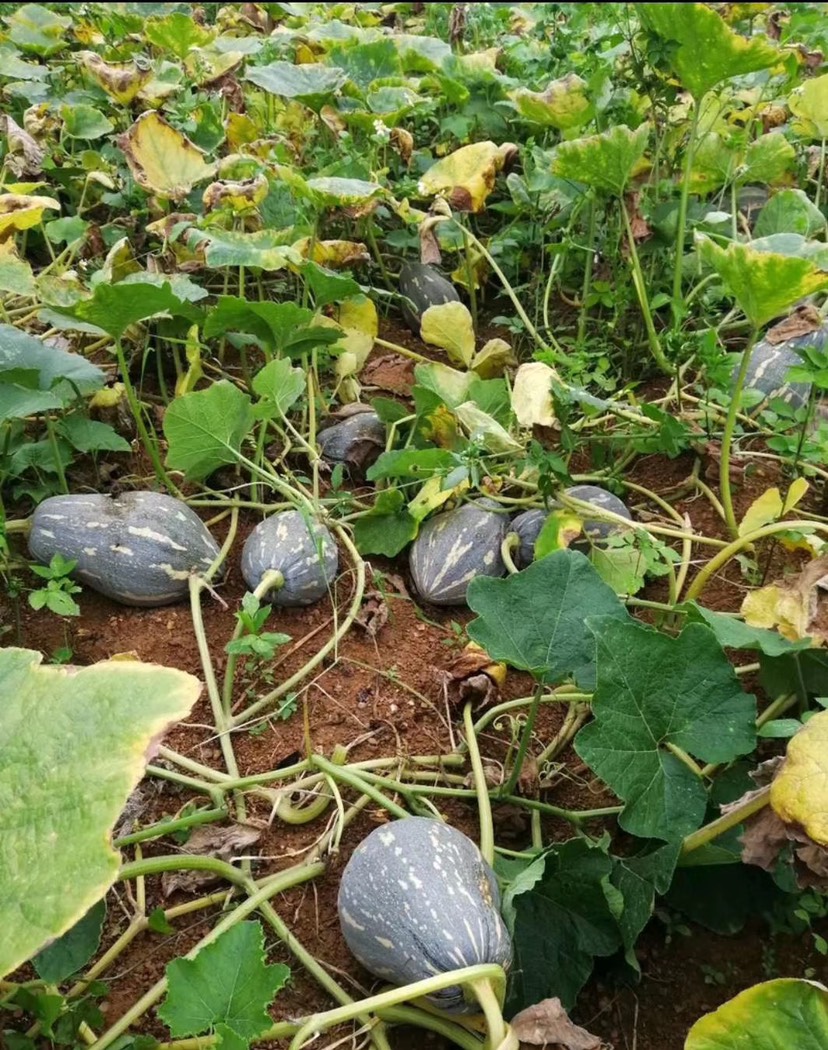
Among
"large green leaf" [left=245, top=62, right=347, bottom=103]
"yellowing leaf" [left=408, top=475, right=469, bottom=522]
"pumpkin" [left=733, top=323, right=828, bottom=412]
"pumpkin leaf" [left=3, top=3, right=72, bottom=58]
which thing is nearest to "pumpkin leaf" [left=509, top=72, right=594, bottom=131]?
"large green leaf" [left=245, top=62, right=347, bottom=103]

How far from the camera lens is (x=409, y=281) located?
2504 millimetres

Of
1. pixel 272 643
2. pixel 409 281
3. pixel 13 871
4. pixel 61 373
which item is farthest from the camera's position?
pixel 409 281

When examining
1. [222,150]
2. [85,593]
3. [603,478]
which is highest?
[222,150]

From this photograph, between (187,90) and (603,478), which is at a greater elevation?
(187,90)

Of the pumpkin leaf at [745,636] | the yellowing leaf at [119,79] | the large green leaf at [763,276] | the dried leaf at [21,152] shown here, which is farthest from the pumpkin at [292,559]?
the yellowing leaf at [119,79]

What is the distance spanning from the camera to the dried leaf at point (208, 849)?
1.28m

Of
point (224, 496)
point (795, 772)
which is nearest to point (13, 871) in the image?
point (795, 772)

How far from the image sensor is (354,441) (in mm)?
1997

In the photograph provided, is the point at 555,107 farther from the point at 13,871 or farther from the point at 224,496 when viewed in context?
the point at 13,871

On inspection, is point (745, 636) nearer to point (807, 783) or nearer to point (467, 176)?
point (807, 783)

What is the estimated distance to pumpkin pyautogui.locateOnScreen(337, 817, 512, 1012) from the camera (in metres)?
1.07

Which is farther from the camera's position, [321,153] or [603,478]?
[321,153]

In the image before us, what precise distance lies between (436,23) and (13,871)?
421 cm

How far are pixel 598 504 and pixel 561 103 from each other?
3.11 ft
